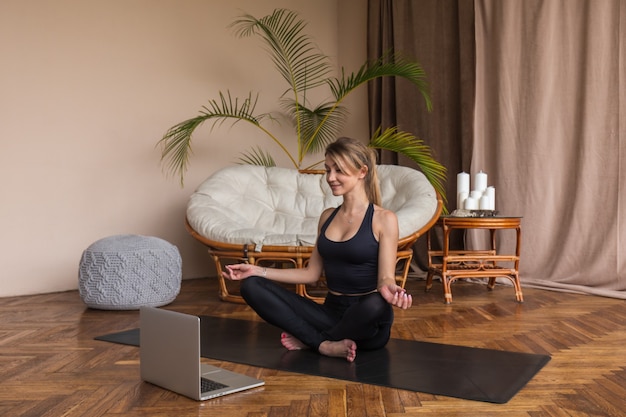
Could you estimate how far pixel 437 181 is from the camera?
484 centimetres

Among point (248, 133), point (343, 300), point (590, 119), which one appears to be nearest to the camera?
point (343, 300)

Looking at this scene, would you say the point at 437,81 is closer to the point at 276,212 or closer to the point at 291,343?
the point at 276,212

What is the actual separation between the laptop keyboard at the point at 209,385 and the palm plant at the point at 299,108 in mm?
2773

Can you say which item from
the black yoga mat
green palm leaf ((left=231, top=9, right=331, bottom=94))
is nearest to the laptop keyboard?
the black yoga mat

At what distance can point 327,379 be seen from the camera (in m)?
2.46

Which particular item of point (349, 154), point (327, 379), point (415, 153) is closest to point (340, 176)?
point (349, 154)

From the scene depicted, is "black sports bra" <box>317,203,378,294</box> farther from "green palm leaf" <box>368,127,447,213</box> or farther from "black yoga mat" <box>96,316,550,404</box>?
"green palm leaf" <box>368,127,447,213</box>

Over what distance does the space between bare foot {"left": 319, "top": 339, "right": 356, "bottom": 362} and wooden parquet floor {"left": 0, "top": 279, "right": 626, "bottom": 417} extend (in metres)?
0.24

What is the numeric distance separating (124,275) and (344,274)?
1.65 metres

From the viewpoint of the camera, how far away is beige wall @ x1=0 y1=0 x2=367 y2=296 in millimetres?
4730

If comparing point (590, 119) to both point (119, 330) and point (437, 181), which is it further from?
point (119, 330)

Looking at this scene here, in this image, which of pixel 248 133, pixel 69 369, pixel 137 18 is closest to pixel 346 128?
pixel 248 133

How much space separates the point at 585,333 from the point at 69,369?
7.23 ft

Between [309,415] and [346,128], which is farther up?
[346,128]
